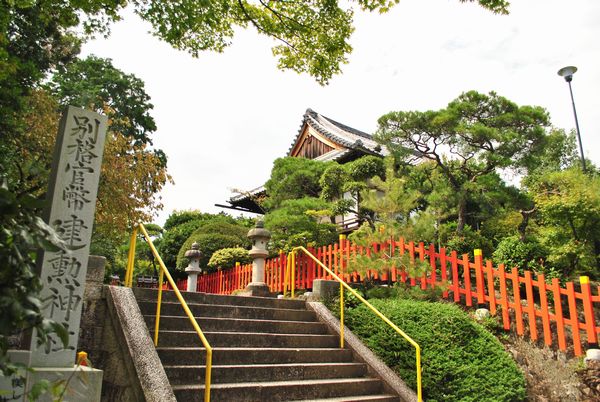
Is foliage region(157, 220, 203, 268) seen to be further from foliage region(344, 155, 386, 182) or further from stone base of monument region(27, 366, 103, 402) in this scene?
stone base of monument region(27, 366, 103, 402)

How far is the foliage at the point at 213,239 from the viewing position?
1547 centimetres

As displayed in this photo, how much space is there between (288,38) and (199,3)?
1.59 meters

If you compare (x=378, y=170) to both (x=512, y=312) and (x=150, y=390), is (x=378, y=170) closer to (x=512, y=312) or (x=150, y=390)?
(x=512, y=312)

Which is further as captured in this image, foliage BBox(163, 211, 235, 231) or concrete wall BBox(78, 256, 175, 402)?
foliage BBox(163, 211, 235, 231)

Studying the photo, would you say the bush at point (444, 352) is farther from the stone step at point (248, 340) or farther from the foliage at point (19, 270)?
the foliage at point (19, 270)

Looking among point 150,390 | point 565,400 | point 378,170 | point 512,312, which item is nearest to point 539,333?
point 512,312

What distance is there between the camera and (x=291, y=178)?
14344 mm

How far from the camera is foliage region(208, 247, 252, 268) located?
13.9 meters

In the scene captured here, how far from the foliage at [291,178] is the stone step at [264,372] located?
925 centimetres

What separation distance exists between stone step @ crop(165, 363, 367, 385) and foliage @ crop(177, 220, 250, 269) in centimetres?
1047

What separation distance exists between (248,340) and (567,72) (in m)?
13.5

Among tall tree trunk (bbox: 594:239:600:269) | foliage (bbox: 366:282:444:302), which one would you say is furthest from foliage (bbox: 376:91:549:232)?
foliage (bbox: 366:282:444:302)

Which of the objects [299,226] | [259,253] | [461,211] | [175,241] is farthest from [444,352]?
[175,241]

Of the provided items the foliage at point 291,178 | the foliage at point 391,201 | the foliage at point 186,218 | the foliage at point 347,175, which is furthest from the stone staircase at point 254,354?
the foliage at point 186,218
